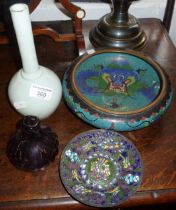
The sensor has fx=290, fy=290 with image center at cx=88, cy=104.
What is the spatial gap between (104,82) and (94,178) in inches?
11.4

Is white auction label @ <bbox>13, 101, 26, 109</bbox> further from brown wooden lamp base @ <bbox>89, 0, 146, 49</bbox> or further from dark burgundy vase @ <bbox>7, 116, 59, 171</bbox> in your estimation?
brown wooden lamp base @ <bbox>89, 0, 146, 49</bbox>

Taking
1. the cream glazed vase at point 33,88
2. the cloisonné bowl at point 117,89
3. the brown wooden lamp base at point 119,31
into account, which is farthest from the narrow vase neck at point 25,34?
the brown wooden lamp base at point 119,31

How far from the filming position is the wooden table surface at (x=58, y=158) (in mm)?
643

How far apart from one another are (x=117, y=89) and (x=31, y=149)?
305 mm

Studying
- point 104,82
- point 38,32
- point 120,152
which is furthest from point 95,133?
point 38,32

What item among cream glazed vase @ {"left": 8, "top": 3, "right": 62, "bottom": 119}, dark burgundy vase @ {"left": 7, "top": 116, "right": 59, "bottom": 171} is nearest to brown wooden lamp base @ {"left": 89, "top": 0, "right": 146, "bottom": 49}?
cream glazed vase @ {"left": 8, "top": 3, "right": 62, "bottom": 119}

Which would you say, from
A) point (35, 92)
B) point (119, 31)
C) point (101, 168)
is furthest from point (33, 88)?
point (119, 31)

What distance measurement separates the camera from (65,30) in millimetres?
1039

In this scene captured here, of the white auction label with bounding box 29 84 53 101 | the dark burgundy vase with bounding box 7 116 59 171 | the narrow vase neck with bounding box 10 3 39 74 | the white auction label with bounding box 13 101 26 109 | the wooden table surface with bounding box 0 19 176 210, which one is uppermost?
the narrow vase neck with bounding box 10 3 39 74

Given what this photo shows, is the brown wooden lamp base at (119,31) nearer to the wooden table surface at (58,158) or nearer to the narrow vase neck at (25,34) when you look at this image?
the wooden table surface at (58,158)

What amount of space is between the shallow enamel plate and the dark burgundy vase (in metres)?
0.04

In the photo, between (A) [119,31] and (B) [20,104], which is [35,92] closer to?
(B) [20,104]

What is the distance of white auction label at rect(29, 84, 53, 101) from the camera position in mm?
688

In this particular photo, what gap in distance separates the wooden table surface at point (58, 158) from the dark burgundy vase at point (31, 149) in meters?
0.02
